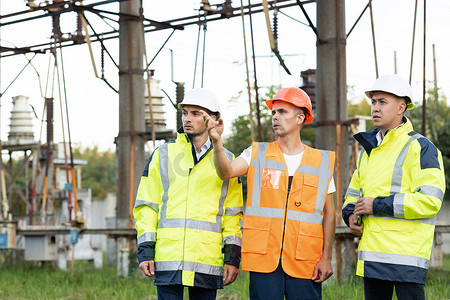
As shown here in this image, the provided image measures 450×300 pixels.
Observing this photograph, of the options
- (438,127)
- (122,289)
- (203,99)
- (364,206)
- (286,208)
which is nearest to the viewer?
(364,206)

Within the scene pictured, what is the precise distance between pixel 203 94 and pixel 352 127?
5522 millimetres

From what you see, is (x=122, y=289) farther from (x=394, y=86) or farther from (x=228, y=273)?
(x=394, y=86)

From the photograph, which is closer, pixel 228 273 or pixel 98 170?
pixel 228 273

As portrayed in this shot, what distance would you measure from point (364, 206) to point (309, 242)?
415mm

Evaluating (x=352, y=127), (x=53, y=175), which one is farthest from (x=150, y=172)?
(x=53, y=175)

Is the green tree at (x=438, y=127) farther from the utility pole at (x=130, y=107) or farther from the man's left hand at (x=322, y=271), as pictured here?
the man's left hand at (x=322, y=271)

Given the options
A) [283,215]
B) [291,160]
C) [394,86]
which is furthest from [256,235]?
[394,86]

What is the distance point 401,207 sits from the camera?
4.35m

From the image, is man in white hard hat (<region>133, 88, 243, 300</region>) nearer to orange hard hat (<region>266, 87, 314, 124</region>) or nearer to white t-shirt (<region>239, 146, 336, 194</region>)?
white t-shirt (<region>239, 146, 336, 194</region>)

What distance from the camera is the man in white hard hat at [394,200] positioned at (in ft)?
14.3

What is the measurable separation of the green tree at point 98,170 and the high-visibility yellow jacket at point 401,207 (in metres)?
42.3

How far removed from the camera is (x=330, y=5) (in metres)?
10.3

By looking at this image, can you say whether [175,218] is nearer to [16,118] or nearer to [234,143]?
[16,118]

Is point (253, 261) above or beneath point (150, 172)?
beneath
